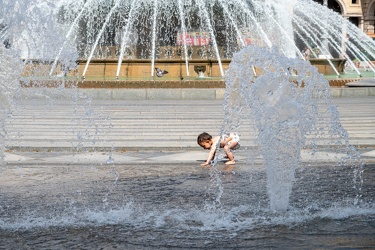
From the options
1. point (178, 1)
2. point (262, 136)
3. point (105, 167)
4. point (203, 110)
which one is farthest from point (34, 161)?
point (178, 1)

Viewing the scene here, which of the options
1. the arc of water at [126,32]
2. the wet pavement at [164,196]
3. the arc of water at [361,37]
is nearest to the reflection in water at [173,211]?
the wet pavement at [164,196]

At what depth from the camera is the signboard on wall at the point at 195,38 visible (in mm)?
22962

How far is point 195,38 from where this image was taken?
23.5 m

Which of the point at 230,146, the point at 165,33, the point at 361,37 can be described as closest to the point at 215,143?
the point at 230,146

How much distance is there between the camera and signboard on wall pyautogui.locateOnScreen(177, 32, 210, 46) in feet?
75.3

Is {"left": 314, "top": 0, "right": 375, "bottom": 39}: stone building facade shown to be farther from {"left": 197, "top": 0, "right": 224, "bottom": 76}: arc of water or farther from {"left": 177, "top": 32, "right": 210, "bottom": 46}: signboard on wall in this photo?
{"left": 197, "top": 0, "right": 224, "bottom": 76}: arc of water

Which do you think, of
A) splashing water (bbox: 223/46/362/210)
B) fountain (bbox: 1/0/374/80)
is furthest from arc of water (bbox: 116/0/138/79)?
splashing water (bbox: 223/46/362/210)

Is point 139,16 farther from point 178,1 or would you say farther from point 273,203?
point 273,203

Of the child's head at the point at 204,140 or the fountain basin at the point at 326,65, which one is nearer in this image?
the child's head at the point at 204,140

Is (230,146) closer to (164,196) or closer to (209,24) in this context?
(164,196)

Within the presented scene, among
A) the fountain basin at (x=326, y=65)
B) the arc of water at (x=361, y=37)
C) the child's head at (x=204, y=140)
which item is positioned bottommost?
the child's head at (x=204, y=140)

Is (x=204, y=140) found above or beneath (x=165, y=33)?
beneath

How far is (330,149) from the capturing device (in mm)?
10055

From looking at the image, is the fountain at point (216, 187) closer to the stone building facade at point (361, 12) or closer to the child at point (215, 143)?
the child at point (215, 143)
